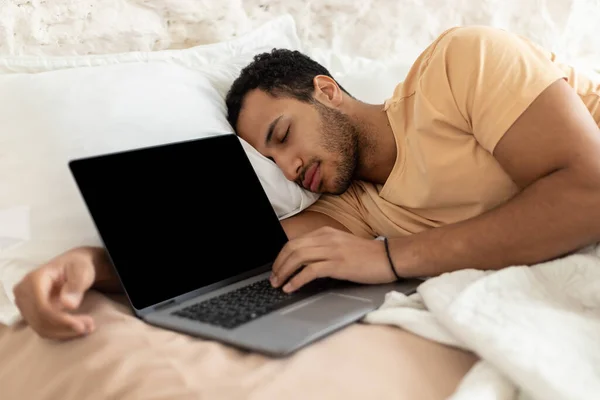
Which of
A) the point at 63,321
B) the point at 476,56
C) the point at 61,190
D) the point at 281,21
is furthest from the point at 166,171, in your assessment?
the point at 281,21

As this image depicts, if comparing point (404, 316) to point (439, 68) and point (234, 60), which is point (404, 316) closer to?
point (439, 68)

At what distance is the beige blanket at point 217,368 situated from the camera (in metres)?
0.55

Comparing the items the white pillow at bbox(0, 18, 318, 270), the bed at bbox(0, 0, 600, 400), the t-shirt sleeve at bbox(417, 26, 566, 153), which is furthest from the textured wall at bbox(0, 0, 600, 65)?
the t-shirt sleeve at bbox(417, 26, 566, 153)

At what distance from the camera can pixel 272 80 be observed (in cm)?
119

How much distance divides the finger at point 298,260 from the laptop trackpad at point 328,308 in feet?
0.26

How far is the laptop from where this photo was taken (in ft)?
2.31

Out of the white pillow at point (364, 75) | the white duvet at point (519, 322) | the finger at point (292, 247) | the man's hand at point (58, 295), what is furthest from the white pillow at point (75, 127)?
the white duvet at point (519, 322)

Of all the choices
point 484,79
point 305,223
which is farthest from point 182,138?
point 484,79

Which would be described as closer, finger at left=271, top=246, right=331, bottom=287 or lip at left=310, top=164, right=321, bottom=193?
finger at left=271, top=246, right=331, bottom=287

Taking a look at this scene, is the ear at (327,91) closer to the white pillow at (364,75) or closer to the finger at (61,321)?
the white pillow at (364,75)

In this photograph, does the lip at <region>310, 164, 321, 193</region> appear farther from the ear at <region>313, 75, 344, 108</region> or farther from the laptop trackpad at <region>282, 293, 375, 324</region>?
the laptop trackpad at <region>282, 293, 375, 324</region>

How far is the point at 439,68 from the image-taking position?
1.01 m

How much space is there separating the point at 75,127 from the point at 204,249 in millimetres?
302

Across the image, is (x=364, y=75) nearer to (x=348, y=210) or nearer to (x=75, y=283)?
(x=348, y=210)
